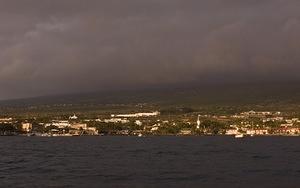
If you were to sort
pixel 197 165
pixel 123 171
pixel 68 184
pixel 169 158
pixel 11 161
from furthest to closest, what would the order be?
1. pixel 169 158
2. pixel 11 161
3. pixel 197 165
4. pixel 123 171
5. pixel 68 184

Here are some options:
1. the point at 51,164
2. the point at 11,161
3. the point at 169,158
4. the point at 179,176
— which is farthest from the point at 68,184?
the point at 169,158

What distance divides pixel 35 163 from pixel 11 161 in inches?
229

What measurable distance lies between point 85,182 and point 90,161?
101 feet

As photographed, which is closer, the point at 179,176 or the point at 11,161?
the point at 179,176

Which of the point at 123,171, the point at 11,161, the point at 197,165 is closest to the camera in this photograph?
the point at 123,171

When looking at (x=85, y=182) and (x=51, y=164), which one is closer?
(x=85, y=182)

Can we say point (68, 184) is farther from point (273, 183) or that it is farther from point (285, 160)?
point (285, 160)

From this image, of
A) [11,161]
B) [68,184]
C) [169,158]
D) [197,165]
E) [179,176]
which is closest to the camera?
[68,184]

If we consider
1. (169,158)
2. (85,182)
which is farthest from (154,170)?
(169,158)

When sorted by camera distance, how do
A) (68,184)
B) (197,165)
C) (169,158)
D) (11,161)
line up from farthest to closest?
(169,158) → (11,161) → (197,165) → (68,184)

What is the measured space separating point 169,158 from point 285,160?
17807 mm

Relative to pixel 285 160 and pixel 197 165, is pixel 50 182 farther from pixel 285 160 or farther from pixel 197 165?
pixel 285 160

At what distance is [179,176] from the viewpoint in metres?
72.4

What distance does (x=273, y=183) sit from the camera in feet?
211
